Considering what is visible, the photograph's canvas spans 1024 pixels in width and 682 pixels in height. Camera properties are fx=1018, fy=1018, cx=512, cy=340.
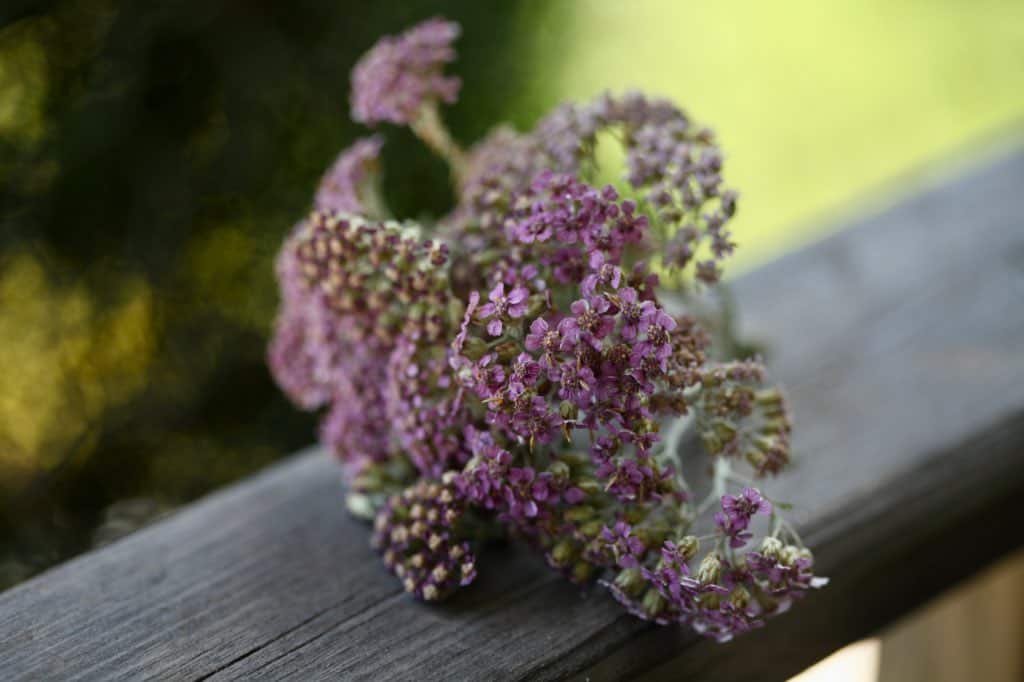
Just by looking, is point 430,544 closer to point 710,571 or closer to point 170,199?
point 710,571

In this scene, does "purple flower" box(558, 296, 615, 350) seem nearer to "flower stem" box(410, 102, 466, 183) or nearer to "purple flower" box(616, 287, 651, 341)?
"purple flower" box(616, 287, 651, 341)

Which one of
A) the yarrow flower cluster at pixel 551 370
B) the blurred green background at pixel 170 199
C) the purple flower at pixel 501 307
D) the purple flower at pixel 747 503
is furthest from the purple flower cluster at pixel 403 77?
the blurred green background at pixel 170 199

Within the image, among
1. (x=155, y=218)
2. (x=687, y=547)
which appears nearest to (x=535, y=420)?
(x=687, y=547)

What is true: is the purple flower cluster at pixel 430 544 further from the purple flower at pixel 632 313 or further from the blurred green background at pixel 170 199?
the blurred green background at pixel 170 199

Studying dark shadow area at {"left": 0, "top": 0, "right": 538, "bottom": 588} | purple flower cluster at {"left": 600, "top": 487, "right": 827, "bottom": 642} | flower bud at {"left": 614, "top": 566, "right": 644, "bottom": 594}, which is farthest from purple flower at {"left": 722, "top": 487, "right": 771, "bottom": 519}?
dark shadow area at {"left": 0, "top": 0, "right": 538, "bottom": 588}

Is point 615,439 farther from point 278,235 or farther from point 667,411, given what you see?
point 278,235
